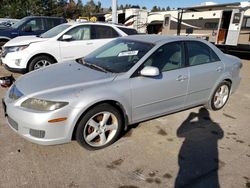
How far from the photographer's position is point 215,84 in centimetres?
454

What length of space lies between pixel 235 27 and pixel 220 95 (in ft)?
29.4

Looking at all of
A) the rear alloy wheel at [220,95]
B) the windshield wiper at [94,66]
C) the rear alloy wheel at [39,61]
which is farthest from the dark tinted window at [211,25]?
the windshield wiper at [94,66]

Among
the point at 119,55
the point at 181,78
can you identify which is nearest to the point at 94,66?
the point at 119,55

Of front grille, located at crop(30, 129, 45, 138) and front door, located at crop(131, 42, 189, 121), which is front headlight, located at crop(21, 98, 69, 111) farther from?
front door, located at crop(131, 42, 189, 121)

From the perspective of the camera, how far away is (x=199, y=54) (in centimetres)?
425

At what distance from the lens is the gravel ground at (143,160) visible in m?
2.70

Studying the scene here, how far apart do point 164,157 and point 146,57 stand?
1.47 metres

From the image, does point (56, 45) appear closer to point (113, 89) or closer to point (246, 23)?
point (113, 89)

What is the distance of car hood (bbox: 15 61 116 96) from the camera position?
303cm

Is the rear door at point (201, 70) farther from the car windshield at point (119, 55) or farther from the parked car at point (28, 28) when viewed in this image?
the parked car at point (28, 28)

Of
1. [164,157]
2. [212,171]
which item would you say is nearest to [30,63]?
[164,157]

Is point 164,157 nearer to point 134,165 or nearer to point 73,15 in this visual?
point 134,165

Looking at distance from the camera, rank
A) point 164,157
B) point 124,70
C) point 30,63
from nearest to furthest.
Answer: point 164,157 → point 124,70 → point 30,63

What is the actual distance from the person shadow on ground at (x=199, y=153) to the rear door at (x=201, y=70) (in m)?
0.42
